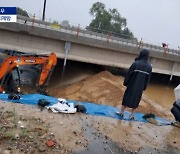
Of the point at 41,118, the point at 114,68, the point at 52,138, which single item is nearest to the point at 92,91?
the point at 114,68

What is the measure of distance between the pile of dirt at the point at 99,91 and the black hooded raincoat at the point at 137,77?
16.9 feet

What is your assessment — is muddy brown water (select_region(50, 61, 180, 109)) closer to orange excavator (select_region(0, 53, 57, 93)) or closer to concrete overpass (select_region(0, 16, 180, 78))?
concrete overpass (select_region(0, 16, 180, 78))

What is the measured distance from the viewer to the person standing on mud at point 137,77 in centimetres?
844

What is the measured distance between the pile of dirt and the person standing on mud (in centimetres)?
516

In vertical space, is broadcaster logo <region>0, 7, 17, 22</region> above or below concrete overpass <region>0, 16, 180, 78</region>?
above

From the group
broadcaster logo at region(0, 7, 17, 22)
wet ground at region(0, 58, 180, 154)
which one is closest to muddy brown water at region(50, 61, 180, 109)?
wet ground at region(0, 58, 180, 154)

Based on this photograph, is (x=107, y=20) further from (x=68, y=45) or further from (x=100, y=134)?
(x=100, y=134)

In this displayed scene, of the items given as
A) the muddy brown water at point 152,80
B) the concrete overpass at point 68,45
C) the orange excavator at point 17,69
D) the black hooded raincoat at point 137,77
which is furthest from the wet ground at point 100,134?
the muddy brown water at point 152,80

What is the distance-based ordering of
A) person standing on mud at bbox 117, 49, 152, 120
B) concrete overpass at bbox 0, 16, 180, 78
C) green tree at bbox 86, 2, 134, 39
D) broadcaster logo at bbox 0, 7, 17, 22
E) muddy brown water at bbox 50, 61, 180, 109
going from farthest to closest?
green tree at bbox 86, 2, 134, 39
muddy brown water at bbox 50, 61, 180, 109
concrete overpass at bbox 0, 16, 180, 78
person standing on mud at bbox 117, 49, 152, 120
broadcaster logo at bbox 0, 7, 17, 22

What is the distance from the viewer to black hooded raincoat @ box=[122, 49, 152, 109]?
8.44 metres

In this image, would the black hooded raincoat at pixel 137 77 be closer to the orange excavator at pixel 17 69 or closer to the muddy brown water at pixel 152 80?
the orange excavator at pixel 17 69

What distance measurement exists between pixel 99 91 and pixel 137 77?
8889 mm

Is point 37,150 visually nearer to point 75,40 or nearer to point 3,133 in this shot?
point 3,133

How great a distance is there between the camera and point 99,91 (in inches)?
682
